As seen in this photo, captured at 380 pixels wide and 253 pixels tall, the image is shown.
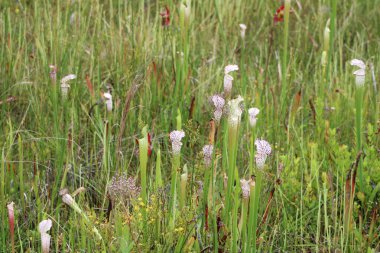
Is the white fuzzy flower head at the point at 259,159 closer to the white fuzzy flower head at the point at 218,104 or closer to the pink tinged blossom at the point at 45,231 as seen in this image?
the white fuzzy flower head at the point at 218,104

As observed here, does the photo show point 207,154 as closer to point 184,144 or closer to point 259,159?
point 259,159

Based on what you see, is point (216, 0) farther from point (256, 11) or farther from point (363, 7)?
point (363, 7)

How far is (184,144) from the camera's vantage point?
241 centimetres

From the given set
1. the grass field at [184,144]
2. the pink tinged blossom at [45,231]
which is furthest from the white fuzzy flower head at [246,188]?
the pink tinged blossom at [45,231]

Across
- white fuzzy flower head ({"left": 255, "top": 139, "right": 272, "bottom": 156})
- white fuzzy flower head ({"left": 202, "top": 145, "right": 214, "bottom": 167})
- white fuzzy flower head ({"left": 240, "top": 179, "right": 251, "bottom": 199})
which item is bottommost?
white fuzzy flower head ({"left": 240, "top": 179, "right": 251, "bottom": 199})

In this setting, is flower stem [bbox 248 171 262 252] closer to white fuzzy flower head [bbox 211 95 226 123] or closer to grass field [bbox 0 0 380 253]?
grass field [bbox 0 0 380 253]

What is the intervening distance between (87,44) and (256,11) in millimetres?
1096

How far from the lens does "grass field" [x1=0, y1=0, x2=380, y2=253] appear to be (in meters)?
1.61

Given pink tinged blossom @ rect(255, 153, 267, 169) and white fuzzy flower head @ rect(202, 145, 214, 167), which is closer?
pink tinged blossom @ rect(255, 153, 267, 169)

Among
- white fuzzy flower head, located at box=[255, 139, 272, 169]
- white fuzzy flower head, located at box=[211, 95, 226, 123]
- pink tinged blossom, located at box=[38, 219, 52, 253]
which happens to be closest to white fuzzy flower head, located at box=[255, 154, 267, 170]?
white fuzzy flower head, located at box=[255, 139, 272, 169]

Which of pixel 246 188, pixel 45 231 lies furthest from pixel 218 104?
pixel 45 231

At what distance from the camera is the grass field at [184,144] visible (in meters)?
1.61

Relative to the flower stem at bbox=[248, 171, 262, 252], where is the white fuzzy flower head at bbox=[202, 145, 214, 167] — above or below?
above

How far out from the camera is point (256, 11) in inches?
148
